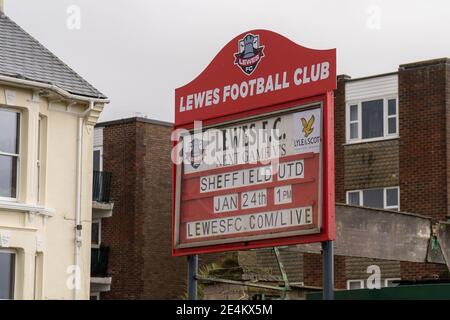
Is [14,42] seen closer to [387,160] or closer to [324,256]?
[387,160]

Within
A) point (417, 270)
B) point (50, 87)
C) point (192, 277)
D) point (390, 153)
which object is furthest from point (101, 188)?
point (192, 277)

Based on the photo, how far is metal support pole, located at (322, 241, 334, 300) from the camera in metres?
13.5

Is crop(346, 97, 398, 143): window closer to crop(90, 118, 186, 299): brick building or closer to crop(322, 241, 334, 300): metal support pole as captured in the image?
crop(90, 118, 186, 299): brick building

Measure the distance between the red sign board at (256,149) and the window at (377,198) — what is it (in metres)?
22.5

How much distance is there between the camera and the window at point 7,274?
86.0 ft

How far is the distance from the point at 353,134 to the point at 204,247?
2406cm

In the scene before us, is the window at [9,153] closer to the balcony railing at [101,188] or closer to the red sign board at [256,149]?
the red sign board at [256,149]

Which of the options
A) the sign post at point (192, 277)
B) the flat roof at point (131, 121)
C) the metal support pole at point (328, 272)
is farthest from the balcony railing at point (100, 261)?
the metal support pole at point (328, 272)

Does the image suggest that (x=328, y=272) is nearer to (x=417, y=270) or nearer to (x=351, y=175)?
(x=417, y=270)

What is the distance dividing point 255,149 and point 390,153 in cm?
2367

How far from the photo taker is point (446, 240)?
69.9 feet

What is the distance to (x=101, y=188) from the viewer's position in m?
43.4
